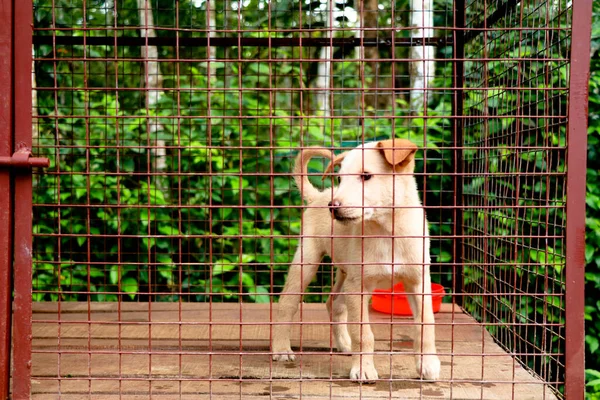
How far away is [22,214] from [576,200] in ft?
9.03

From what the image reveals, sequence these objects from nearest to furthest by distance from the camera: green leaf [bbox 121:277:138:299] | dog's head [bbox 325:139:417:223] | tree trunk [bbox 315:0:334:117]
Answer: tree trunk [bbox 315:0:334:117], dog's head [bbox 325:139:417:223], green leaf [bbox 121:277:138:299]

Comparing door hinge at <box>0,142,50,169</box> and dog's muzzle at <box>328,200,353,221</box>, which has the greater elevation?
door hinge at <box>0,142,50,169</box>

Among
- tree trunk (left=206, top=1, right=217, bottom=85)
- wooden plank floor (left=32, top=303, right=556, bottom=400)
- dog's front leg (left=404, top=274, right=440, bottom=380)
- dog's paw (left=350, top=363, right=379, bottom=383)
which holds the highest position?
tree trunk (left=206, top=1, right=217, bottom=85)

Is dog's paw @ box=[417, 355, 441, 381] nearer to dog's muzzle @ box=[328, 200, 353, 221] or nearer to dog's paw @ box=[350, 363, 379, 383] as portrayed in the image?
dog's paw @ box=[350, 363, 379, 383]

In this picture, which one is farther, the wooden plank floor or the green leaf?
the green leaf

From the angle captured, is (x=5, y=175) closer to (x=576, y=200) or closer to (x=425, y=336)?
(x=425, y=336)

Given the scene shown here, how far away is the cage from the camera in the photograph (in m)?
3.06

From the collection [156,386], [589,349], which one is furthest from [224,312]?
[589,349]

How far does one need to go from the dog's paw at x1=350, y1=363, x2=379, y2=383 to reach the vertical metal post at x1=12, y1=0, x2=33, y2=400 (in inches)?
68.3

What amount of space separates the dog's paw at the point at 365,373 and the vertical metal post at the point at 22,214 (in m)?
1.74

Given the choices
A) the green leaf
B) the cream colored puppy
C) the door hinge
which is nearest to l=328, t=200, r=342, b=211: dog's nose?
the cream colored puppy

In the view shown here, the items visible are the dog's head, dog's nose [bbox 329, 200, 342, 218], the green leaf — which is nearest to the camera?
dog's nose [bbox 329, 200, 342, 218]

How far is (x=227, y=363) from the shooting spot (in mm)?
4070

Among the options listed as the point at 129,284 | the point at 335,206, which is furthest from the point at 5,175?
the point at 129,284
